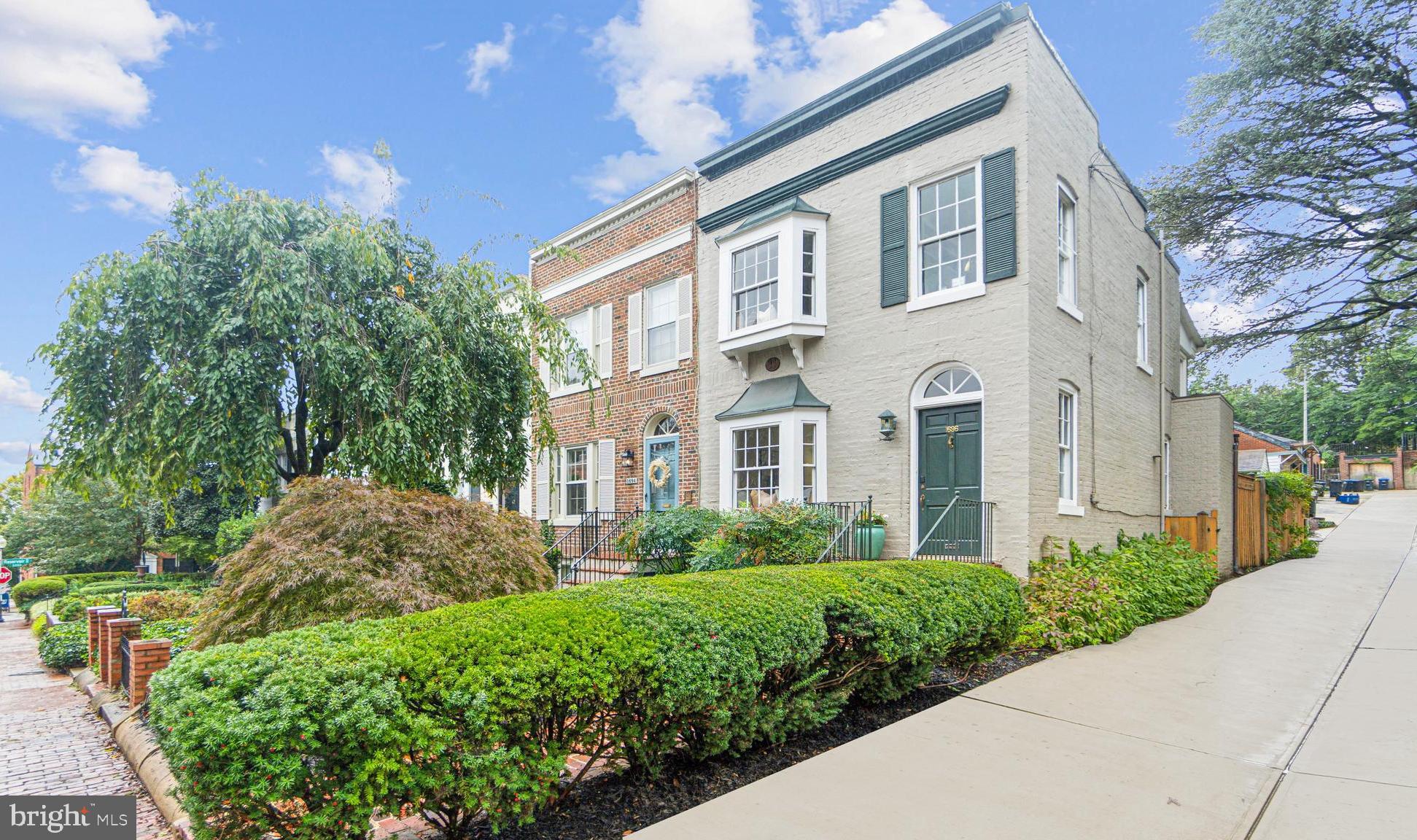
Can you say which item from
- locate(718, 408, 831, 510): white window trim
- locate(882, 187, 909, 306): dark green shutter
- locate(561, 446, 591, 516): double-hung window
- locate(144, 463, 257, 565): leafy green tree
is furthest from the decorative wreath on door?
locate(144, 463, 257, 565): leafy green tree

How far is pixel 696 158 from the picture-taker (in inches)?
523

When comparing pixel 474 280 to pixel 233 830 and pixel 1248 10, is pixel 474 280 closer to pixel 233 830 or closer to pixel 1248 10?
pixel 233 830

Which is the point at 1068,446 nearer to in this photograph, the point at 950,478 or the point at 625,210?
the point at 950,478

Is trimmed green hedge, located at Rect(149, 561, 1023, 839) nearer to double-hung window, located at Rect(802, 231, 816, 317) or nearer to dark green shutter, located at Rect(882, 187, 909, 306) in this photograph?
dark green shutter, located at Rect(882, 187, 909, 306)

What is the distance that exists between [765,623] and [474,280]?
291 inches

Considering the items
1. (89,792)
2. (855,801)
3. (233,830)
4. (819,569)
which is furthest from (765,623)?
(89,792)

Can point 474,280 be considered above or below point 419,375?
above

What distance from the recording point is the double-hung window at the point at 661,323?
13945 millimetres

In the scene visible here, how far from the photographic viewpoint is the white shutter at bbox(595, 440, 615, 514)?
1484 centimetres

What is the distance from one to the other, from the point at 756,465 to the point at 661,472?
2.44 m

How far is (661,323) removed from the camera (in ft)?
46.6

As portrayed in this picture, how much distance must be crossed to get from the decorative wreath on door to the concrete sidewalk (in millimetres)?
7803

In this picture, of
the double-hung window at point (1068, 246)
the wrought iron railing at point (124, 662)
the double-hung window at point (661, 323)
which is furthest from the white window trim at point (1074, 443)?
the wrought iron railing at point (124, 662)

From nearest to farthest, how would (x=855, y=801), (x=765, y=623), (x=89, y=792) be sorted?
(x=855, y=801), (x=765, y=623), (x=89, y=792)
